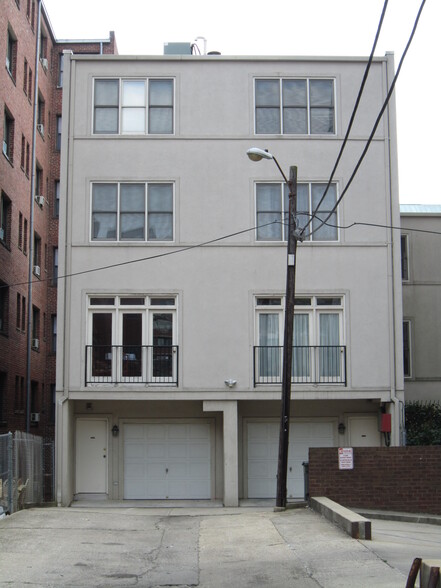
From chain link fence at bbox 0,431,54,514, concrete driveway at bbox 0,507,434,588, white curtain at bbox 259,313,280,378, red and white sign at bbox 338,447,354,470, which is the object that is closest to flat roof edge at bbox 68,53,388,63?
white curtain at bbox 259,313,280,378

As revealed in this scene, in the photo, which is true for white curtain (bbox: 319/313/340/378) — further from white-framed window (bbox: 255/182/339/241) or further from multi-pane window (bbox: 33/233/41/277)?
multi-pane window (bbox: 33/233/41/277)

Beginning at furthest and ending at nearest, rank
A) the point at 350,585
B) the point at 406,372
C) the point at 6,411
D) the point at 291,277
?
the point at 6,411 → the point at 406,372 → the point at 291,277 → the point at 350,585

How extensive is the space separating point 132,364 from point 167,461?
10.5 ft

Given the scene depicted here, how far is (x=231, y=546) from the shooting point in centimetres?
1334

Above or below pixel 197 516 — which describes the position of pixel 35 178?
above

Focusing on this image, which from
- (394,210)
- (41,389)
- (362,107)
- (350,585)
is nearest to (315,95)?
(362,107)

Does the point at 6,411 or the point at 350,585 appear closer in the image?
the point at 350,585

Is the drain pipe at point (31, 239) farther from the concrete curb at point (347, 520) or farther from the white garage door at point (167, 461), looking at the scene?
the concrete curb at point (347, 520)

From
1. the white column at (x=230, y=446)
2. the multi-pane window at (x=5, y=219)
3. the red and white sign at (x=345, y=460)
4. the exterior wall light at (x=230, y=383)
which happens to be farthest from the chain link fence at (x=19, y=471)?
the multi-pane window at (x=5, y=219)

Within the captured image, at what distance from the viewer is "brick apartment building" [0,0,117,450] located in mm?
30297

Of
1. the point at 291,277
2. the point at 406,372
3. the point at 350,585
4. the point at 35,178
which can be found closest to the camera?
the point at 350,585

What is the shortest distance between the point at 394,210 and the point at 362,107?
3099 millimetres

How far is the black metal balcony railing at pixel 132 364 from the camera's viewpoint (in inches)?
885

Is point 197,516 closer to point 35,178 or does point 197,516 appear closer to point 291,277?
point 291,277
